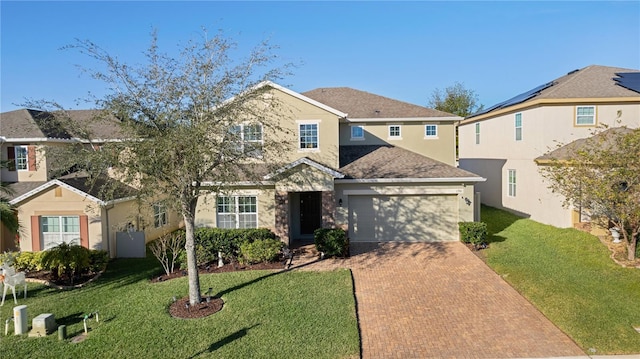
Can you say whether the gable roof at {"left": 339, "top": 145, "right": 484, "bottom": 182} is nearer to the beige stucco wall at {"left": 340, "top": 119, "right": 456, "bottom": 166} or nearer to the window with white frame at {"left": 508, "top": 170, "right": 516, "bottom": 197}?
the beige stucco wall at {"left": 340, "top": 119, "right": 456, "bottom": 166}

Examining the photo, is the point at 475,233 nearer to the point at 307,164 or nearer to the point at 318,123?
the point at 307,164

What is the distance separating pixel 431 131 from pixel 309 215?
857cm

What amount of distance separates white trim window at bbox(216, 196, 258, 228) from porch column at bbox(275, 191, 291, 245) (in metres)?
1.33

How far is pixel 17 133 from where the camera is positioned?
736 inches

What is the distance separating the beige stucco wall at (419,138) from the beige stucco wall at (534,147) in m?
3.36

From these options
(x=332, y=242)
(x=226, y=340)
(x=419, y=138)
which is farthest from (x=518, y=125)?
(x=226, y=340)

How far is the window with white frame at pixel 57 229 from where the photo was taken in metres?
15.8

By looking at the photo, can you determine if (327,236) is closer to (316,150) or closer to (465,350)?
(316,150)

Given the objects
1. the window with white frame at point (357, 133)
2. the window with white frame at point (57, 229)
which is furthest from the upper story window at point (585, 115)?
the window with white frame at point (57, 229)

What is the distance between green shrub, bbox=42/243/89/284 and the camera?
42.8 feet

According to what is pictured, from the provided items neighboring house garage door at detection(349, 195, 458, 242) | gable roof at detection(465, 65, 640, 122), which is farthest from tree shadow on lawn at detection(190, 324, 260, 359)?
gable roof at detection(465, 65, 640, 122)

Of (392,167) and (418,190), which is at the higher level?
(392,167)

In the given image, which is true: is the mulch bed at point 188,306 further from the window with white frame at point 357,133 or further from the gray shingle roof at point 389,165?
the window with white frame at point 357,133

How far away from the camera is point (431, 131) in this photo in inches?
830
